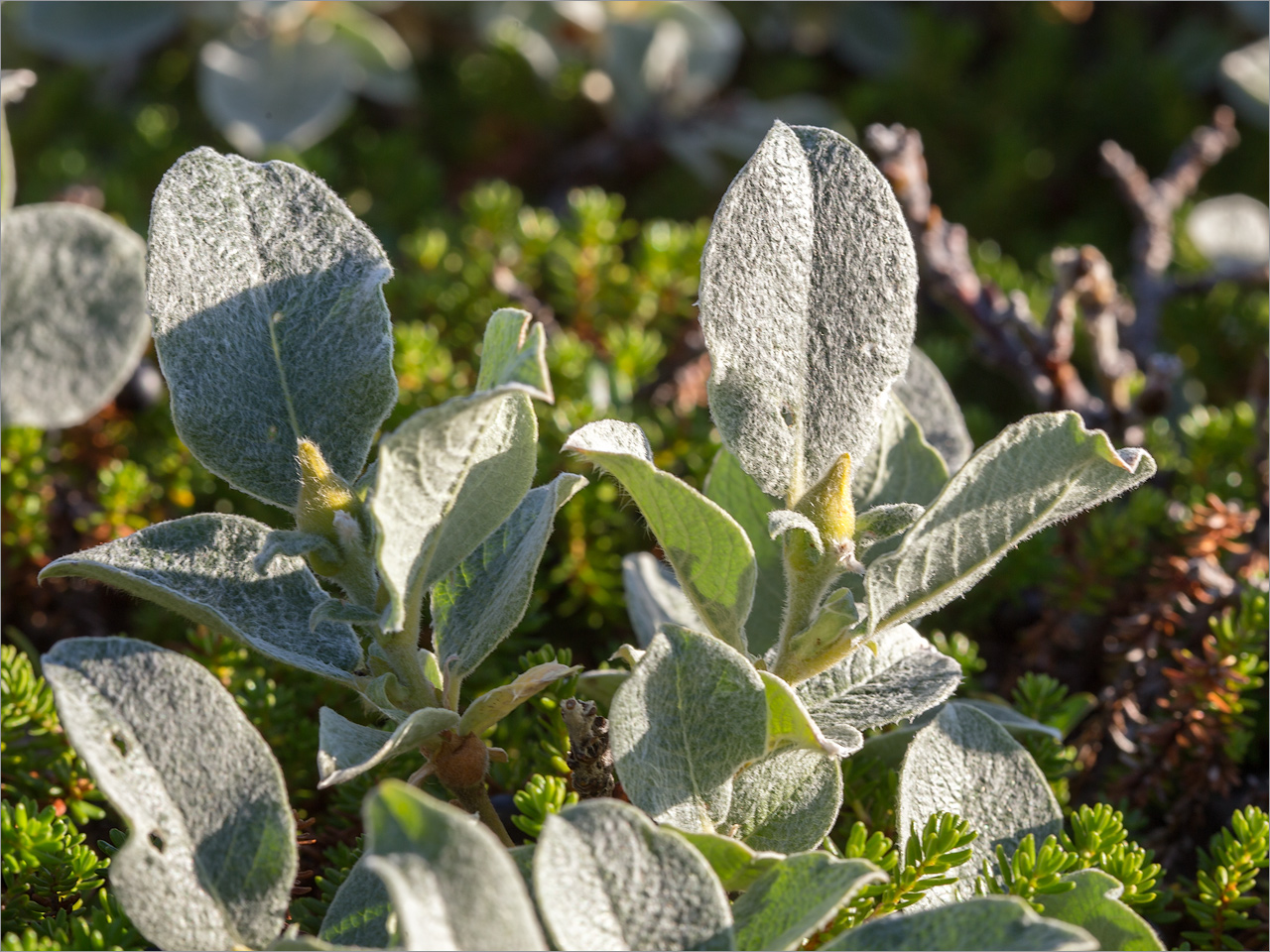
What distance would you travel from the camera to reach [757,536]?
32.4 inches

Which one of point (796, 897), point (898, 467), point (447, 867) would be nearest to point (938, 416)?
→ point (898, 467)

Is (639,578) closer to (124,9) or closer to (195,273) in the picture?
(195,273)

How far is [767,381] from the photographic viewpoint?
67 cm

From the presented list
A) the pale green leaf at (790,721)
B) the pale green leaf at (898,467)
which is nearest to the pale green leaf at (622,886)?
the pale green leaf at (790,721)

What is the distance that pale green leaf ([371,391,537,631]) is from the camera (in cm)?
55

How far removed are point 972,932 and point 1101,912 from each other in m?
0.13

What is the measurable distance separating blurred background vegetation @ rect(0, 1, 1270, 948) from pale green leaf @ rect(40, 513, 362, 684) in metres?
0.15

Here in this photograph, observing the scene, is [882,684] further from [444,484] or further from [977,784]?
[444,484]

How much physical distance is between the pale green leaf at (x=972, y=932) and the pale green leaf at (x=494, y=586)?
253mm

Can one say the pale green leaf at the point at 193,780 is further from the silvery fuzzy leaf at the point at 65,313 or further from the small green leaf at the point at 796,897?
the silvery fuzzy leaf at the point at 65,313

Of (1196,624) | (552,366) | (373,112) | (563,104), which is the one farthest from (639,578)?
(373,112)

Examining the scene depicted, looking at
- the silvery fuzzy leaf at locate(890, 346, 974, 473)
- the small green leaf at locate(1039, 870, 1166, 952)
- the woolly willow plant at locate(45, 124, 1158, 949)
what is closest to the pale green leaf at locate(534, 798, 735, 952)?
the woolly willow plant at locate(45, 124, 1158, 949)

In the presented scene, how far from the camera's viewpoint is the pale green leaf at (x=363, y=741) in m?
0.59

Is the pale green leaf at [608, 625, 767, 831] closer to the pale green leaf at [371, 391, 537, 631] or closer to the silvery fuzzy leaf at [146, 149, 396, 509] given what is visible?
the pale green leaf at [371, 391, 537, 631]
